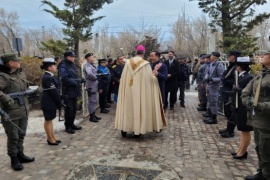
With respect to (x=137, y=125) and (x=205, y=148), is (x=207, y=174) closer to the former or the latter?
(x=205, y=148)

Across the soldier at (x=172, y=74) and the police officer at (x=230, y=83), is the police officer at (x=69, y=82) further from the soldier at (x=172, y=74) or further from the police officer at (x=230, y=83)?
the soldier at (x=172, y=74)

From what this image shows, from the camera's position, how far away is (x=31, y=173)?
426 cm

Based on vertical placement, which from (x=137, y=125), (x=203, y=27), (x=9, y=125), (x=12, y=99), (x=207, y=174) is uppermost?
(x=203, y=27)

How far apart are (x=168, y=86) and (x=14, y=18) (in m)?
43.8

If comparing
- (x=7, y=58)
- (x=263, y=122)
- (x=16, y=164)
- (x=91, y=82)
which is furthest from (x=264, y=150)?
(x=91, y=82)

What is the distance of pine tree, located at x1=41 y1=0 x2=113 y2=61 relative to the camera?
11.8 meters

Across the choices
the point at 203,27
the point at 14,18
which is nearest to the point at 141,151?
the point at 203,27

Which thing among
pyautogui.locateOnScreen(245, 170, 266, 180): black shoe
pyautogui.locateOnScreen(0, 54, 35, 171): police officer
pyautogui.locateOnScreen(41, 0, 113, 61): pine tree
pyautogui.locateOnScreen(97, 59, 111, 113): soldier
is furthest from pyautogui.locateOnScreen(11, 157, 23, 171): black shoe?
pyautogui.locateOnScreen(41, 0, 113, 61): pine tree

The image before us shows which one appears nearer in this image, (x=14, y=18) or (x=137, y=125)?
(x=137, y=125)

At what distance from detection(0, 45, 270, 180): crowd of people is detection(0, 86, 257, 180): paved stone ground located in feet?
0.68

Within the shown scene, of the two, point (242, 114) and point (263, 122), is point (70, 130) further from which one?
point (263, 122)

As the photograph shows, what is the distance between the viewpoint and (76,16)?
12.0 meters

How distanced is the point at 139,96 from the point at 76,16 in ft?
24.7

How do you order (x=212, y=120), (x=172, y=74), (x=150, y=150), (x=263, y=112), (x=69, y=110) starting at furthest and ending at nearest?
(x=172, y=74) → (x=212, y=120) → (x=69, y=110) → (x=150, y=150) → (x=263, y=112)
